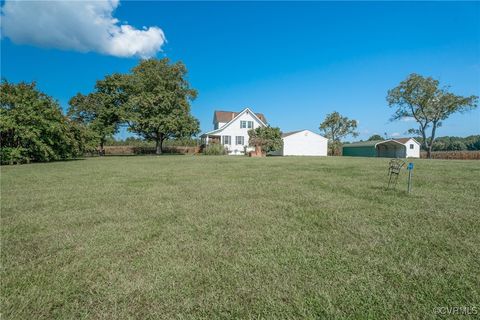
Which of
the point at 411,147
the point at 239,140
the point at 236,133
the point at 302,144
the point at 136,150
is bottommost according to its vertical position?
the point at 136,150

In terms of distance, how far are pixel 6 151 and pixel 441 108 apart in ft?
167

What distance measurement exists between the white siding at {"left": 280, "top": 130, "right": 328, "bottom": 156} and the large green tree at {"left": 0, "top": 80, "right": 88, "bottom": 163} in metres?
25.6

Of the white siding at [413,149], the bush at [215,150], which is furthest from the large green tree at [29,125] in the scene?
the white siding at [413,149]

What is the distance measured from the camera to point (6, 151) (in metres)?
15.8

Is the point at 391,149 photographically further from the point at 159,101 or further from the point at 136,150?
the point at 136,150

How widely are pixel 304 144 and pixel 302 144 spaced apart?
0.40 m

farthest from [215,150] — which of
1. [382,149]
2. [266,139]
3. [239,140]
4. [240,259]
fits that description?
[382,149]

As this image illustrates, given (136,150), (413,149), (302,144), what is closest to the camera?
(302,144)

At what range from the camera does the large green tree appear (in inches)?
628

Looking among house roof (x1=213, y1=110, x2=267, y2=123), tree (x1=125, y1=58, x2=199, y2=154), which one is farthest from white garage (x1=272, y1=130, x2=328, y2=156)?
tree (x1=125, y1=58, x2=199, y2=154)

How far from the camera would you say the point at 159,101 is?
32.1 metres

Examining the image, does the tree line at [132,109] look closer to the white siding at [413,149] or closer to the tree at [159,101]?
the tree at [159,101]

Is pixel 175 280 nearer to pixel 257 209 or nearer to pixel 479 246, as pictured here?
pixel 257 209

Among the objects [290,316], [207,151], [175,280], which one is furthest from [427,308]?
[207,151]
